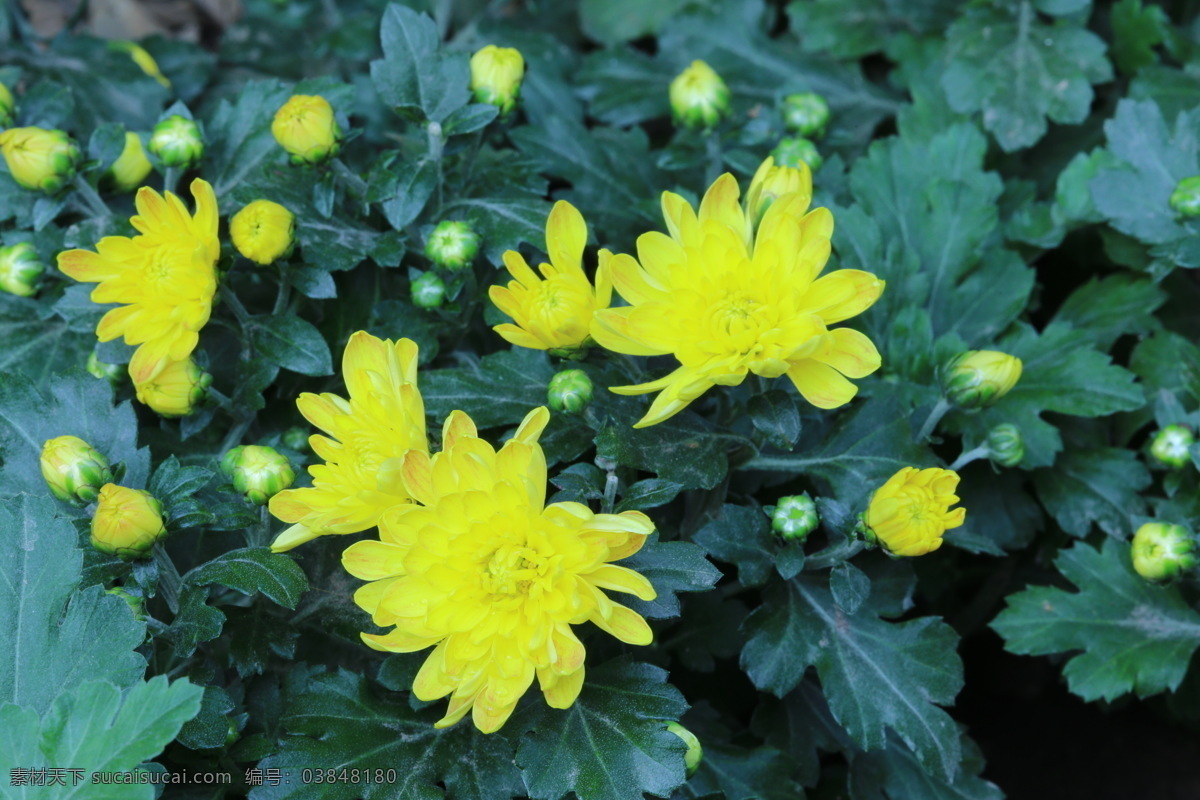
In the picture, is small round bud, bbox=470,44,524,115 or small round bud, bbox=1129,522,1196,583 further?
small round bud, bbox=470,44,524,115

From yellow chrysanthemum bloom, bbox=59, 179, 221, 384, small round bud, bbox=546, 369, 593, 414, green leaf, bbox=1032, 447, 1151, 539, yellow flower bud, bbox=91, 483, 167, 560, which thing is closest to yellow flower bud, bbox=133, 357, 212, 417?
yellow chrysanthemum bloom, bbox=59, 179, 221, 384

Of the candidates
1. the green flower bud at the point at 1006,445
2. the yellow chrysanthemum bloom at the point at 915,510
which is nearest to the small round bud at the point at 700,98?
the green flower bud at the point at 1006,445

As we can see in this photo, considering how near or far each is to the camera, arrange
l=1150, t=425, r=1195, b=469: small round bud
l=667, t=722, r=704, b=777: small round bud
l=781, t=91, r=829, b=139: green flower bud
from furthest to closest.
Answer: l=781, t=91, r=829, b=139: green flower bud, l=1150, t=425, r=1195, b=469: small round bud, l=667, t=722, r=704, b=777: small round bud

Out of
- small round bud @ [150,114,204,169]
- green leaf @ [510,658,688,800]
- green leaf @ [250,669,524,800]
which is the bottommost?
green leaf @ [250,669,524,800]

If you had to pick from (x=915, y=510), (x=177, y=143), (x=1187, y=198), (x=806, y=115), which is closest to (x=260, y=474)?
(x=177, y=143)

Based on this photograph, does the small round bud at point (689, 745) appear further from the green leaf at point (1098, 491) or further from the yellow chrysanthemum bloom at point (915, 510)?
the green leaf at point (1098, 491)

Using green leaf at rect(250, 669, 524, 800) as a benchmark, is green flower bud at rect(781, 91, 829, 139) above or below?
above

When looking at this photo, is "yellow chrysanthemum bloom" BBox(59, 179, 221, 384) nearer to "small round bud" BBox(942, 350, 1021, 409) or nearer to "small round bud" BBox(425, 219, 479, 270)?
"small round bud" BBox(425, 219, 479, 270)

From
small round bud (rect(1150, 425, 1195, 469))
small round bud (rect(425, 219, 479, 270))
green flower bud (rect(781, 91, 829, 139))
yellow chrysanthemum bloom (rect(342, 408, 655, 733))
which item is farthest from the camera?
green flower bud (rect(781, 91, 829, 139))
